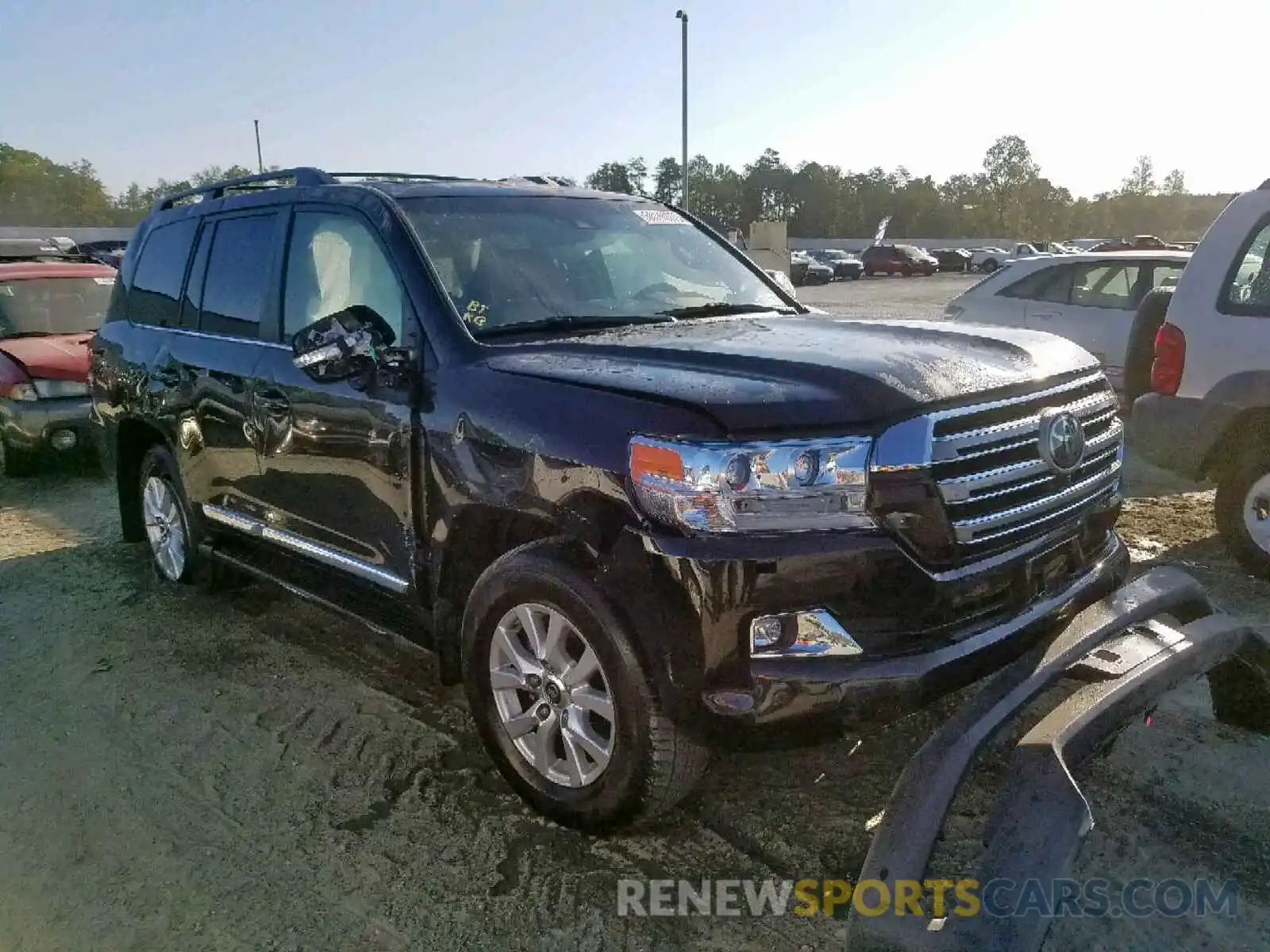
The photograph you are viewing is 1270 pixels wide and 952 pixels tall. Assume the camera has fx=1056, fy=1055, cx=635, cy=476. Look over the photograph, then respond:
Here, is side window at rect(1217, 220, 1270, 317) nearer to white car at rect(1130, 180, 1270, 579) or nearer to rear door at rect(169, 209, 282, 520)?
white car at rect(1130, 180, 1270, 579)

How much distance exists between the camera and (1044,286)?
9375mm

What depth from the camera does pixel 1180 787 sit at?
10.8 feet

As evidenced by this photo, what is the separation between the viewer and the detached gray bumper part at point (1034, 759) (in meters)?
2.16

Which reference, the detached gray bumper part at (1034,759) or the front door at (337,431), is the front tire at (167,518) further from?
the detached gray bumper part at (1034,759)

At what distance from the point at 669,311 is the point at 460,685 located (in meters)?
1.71

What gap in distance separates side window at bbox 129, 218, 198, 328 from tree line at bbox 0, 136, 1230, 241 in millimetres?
93156

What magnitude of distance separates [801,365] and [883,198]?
125 meters

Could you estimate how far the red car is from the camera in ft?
26.8

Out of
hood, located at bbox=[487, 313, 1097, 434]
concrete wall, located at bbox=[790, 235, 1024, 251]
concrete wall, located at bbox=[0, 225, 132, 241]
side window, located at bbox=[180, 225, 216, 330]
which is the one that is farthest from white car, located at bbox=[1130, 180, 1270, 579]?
concrete wall, located at bbox=[790, 235, 1024, 251]

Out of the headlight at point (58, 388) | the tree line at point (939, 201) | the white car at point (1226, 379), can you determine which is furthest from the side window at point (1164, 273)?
the tree line at point (939, 201)

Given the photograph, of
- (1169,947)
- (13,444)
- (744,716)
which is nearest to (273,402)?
(744,716)

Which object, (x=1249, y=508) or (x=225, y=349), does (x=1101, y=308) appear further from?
(x=225, y=349)

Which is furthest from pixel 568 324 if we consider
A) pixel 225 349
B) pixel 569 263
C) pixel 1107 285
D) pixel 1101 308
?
pixel 1107 285

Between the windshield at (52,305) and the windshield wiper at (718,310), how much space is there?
6.69 meters
